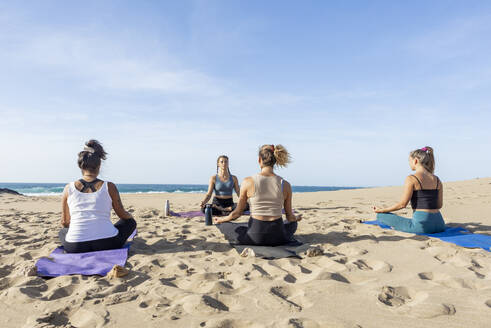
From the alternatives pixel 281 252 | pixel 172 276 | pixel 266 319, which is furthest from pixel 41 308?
pixel 281 252

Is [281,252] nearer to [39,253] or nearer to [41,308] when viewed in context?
[41,308]

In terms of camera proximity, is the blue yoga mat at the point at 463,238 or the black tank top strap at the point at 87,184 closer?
the black tank top strap at the point at 87,184

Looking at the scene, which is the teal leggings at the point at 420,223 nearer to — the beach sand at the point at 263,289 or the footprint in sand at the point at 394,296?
the beach sand at the point at 263,289

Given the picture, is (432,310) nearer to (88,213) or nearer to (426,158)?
(426,158)

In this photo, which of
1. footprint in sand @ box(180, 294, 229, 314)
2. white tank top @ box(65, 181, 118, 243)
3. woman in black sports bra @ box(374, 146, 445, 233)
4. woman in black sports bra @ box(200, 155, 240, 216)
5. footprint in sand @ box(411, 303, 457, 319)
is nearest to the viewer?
footprint in sand @ box(411, 303, 457, 319)

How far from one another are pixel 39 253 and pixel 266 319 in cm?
350

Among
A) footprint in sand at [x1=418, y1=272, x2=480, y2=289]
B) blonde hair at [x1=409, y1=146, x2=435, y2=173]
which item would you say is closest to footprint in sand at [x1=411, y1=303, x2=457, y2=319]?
footprint in sand at [x1=418, y1=272, x2=480, y2=289]

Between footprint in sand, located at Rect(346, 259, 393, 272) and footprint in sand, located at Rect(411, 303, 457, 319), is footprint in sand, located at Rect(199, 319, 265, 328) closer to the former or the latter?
footprint in sand, located at Rect(411, 303, 457, 319)

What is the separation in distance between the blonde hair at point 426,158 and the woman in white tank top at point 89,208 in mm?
4428

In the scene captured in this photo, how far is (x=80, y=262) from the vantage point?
363cm

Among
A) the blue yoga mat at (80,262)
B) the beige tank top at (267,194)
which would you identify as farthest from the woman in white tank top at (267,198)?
the blue yoga mat at (80,262)

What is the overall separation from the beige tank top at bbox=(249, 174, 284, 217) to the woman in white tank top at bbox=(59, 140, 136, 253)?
176 cm

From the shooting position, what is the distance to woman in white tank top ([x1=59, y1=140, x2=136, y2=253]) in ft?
12.7

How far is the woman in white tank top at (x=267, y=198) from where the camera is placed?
13.8 ft
